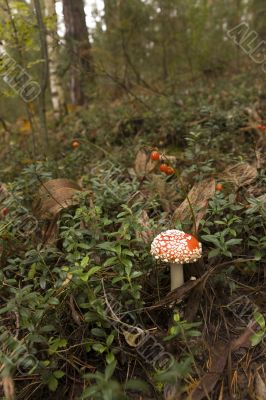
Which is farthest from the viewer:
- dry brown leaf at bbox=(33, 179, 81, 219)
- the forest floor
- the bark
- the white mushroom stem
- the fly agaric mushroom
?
the bark

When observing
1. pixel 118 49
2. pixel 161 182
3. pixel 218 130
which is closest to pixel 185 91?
pixel 118 49

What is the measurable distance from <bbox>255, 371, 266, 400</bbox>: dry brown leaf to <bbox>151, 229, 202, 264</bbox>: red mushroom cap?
3.25 ft

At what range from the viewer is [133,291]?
2949mm

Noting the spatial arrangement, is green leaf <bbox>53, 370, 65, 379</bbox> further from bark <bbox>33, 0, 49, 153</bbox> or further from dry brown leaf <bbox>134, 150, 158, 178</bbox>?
bark <bbox>33, 0, 49, 153</bbox>

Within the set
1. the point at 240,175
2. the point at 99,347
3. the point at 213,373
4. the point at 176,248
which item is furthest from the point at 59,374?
the point at 240,175

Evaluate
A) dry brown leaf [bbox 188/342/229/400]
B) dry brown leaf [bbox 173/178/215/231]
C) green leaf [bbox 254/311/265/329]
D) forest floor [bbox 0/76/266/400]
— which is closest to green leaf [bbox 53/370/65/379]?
forest floor [bbox 0/76/266/400]

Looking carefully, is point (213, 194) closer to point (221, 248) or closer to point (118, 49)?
point (221, 248)

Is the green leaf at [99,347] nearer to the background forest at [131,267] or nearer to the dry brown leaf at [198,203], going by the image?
the background forest at [131,267]

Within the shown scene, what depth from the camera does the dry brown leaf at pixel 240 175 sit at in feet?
14.1

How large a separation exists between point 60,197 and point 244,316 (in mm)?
2375

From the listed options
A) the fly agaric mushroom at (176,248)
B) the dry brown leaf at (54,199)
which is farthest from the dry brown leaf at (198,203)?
the dry brown leaf at (54,199)

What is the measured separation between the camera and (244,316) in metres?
3.22

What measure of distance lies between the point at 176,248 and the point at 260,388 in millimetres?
1176

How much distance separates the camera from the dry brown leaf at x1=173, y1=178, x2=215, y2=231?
3709mm
